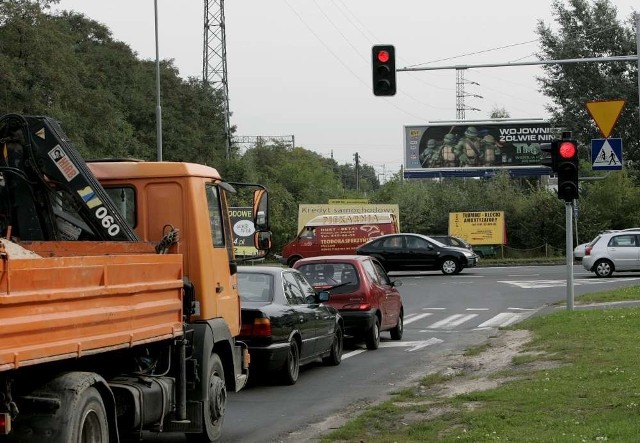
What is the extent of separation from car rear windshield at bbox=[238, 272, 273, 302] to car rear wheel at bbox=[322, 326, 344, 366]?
243 cm

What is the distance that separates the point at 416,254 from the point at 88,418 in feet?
118

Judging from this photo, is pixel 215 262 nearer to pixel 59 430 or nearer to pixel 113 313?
pixel 113 313

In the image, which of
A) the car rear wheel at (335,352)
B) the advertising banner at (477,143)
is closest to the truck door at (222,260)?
the car rear wheel at (335,352)

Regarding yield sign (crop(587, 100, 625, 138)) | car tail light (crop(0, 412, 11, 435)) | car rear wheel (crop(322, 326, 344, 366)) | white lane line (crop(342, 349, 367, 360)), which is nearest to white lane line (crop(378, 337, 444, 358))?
white lane line (crop(342, 349, 367, 360))

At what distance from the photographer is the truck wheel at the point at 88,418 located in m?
7.27

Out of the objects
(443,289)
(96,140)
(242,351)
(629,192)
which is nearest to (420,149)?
(629,192)

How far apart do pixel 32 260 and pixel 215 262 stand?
162 inches

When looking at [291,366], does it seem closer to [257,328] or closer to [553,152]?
[257,328]

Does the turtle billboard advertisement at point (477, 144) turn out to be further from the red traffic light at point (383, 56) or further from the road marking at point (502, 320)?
the red traffic light at point (383, 56)

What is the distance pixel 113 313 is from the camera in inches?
A: 309

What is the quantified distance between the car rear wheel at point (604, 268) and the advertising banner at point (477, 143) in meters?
46.7

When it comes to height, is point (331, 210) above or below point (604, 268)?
above

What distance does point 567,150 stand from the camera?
21875mm

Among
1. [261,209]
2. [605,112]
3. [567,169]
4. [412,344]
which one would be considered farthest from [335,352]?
[605,112]
